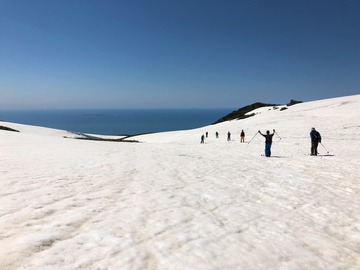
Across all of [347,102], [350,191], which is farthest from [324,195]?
[347,102]

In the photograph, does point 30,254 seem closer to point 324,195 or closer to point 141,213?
point 141,213

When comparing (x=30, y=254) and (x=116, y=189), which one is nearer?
(x=30, y=254)

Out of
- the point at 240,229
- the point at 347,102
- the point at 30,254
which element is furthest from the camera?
the point at 347,102

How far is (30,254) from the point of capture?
5.31m

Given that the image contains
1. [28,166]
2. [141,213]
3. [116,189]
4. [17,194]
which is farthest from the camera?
[28,166]

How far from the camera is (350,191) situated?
42.0 feet

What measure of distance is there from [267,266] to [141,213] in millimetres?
3684

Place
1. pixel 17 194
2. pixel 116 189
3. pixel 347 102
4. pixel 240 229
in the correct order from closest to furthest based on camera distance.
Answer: pixel 240 229 → pixel 17 194 → pixel 116 189 → pixel 347 102

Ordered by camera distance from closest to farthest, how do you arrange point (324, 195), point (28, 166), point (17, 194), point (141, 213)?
point (141, 213) < point (17, 194) < point (324, 195) < point (28, 166)

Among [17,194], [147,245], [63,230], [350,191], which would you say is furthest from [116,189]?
[350,191]

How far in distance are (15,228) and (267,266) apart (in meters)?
5.35

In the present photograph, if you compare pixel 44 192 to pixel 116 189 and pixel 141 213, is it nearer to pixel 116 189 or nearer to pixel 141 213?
pixel 116 189

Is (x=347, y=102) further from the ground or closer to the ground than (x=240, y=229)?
further from the ground

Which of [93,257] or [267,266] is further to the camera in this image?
[267,266]
